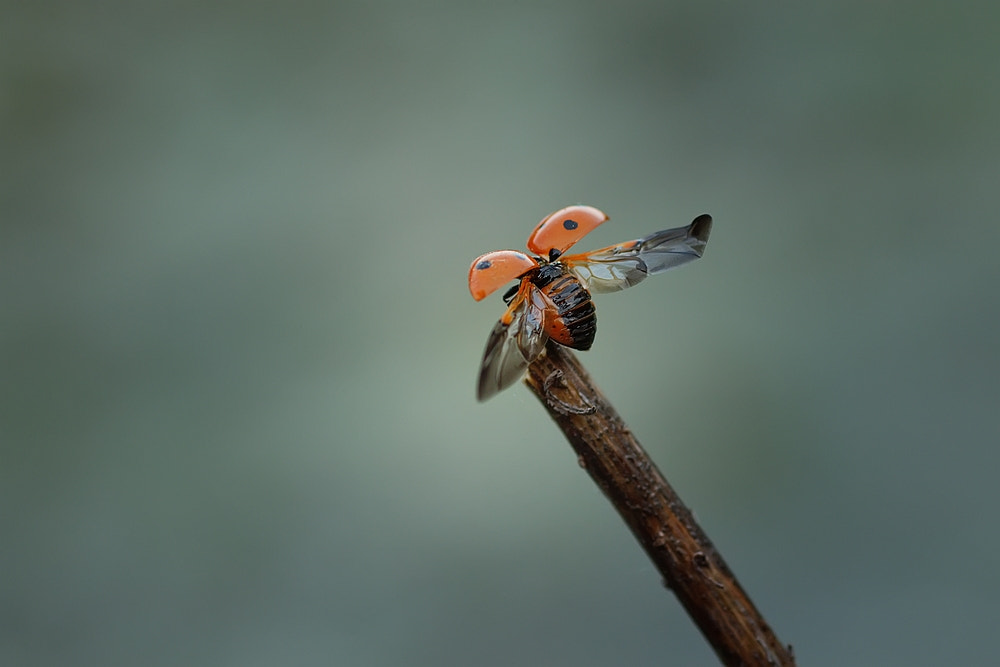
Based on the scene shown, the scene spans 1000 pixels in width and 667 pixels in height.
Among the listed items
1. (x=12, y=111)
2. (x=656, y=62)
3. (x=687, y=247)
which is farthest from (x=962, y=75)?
(x=12, y=111)

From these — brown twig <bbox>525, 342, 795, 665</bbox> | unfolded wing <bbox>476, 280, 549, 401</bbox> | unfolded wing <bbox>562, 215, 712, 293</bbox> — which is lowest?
brown twig <bbox>525, 342, 795, 665</bbox>

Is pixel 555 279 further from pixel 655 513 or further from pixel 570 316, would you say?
pixel 655 513

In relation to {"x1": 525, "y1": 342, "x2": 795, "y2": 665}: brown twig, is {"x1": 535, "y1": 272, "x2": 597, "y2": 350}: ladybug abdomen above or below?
above

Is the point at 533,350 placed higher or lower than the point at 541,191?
lower

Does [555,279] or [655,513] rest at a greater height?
[555,279]

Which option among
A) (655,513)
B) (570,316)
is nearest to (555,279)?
(570,316)

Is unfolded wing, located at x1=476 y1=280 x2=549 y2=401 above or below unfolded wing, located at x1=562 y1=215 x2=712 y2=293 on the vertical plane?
below

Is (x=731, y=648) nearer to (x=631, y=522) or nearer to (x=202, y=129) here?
(x=631, y=522)
